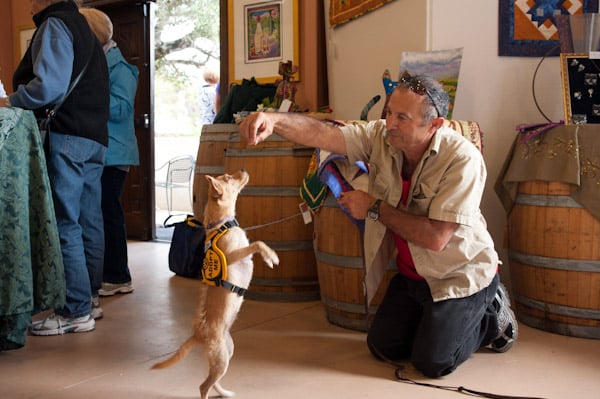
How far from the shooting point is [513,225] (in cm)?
316

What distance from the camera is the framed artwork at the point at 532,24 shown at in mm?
3561

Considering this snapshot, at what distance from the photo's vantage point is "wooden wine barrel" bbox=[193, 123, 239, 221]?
13.3 feet

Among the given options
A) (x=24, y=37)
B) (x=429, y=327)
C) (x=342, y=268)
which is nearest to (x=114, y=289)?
(x=342, y=268)

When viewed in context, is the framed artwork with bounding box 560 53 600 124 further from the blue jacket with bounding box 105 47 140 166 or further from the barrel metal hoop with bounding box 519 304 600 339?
the blue jacket with bounding box 105 47 140 166

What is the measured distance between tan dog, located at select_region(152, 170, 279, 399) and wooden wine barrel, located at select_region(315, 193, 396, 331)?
1.01 m

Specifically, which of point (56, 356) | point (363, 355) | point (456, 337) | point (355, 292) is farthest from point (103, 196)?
point (456, 337)

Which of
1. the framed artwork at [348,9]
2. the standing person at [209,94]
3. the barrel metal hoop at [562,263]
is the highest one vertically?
the framed artwork at [348,9]

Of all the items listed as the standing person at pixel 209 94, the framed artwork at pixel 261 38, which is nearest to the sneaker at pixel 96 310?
the framed artwork at pixel 261 38

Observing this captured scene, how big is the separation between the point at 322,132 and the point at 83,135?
3.76 feet

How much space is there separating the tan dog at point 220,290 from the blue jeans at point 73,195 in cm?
112

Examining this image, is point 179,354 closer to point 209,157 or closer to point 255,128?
point 255,128

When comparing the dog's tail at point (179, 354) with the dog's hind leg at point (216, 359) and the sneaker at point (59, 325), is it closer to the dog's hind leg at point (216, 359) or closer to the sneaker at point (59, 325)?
the dog's hind leg at point (216, 359)

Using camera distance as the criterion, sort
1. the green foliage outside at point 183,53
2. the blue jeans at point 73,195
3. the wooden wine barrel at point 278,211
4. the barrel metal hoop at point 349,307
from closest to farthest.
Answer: the blue jeans at point 73,195
the barrel metal hoop at point 349,307
the wooden wine barrel at point 278,211
the green foliage outside at point 183,53

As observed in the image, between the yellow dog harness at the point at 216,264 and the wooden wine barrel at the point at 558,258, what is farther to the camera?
the wooden wine barrel at the point at 558,258
